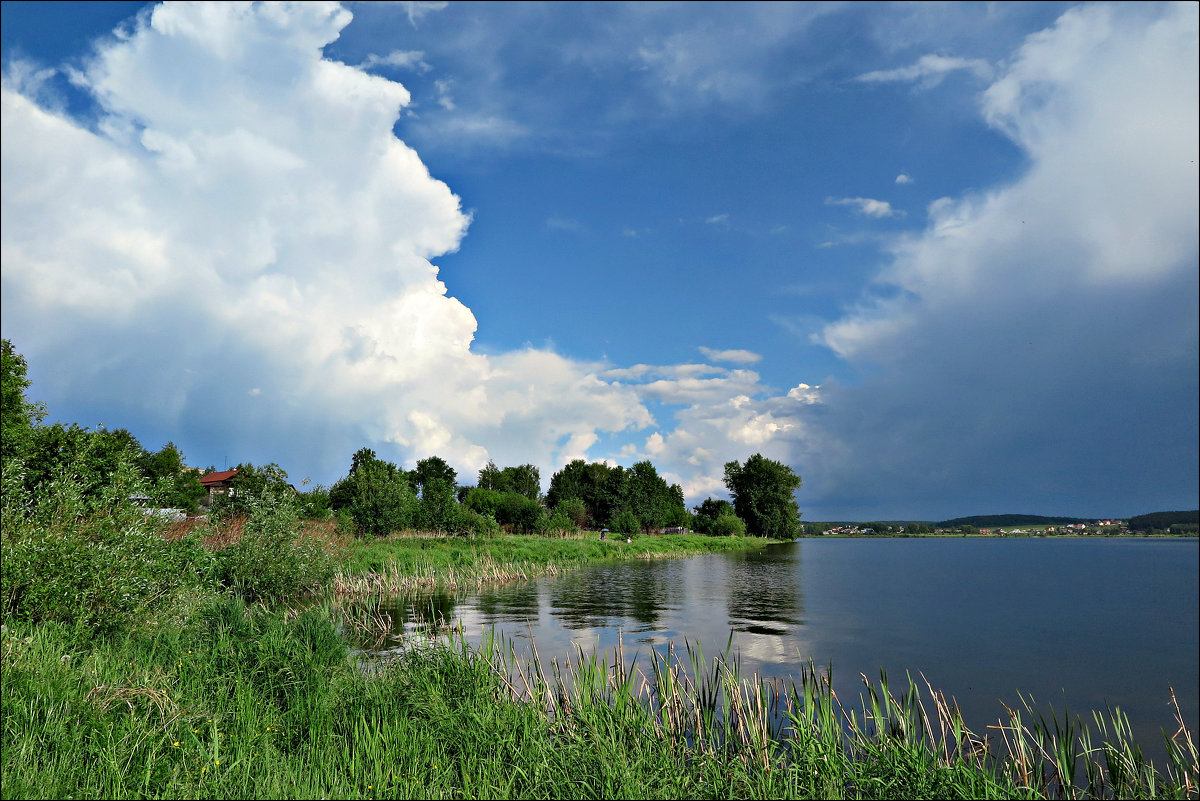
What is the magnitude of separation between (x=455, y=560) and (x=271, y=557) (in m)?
19.0

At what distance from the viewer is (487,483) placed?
130 m

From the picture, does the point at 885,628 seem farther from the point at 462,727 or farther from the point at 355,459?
the point at 355,459

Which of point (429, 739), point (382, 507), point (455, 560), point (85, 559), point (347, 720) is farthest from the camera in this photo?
point (382, 507)

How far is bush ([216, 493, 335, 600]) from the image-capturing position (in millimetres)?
25703

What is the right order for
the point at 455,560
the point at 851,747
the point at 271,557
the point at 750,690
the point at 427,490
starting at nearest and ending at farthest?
1. the point at 851,747
2. the point at 750,690
3. the point at 271,557
4. the point at 455,560
5. the point at 427,490

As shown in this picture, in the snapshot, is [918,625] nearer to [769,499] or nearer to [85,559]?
[85,559]

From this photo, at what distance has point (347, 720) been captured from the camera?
32.2ft

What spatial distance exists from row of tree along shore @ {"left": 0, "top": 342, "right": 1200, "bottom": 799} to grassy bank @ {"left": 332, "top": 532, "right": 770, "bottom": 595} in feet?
51.9

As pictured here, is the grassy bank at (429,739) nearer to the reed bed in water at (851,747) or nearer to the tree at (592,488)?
the reed bed in water at (851,747)

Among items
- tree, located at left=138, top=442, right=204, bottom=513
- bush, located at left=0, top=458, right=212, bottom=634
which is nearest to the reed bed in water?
bush, located at left=0, top=458, right=212, bottom=634

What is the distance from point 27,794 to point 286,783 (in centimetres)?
237

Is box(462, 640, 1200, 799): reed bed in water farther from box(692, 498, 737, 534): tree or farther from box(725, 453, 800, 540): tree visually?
box(725, 453, 800, 540): tree

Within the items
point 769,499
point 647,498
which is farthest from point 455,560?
point 769,499

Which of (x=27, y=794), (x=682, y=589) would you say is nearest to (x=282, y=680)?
(x=27, y=794)
